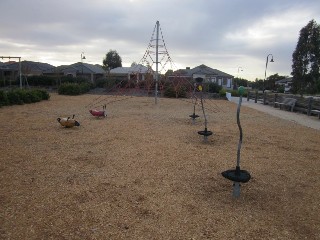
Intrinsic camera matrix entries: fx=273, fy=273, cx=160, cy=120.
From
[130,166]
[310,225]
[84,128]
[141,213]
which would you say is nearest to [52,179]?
[130,166]

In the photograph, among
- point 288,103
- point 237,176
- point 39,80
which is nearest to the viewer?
point 237,176

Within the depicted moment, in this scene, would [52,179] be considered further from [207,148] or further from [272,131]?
[272,131]

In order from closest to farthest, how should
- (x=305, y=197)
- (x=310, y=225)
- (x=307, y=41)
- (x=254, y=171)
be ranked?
(x=310, y=225), (x=305, y=197), (x=254, y=171), (x=307, y=41)

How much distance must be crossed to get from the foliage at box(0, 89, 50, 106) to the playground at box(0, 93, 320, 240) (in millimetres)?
9124

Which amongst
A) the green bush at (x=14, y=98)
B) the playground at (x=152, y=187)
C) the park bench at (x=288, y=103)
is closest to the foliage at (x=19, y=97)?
the green bush at (x=14, y=98)

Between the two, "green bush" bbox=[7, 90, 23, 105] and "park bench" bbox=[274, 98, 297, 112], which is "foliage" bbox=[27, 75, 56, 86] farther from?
"park bench" bbox=[274, 98, 297, 112]

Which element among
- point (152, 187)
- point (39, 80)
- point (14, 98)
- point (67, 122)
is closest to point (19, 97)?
point (14, 98)

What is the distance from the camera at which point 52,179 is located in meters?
5.18

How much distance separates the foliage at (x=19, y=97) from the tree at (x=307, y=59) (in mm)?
27354

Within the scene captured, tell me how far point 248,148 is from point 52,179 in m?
5.28

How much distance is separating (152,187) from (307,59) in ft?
107

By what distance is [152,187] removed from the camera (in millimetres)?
4953

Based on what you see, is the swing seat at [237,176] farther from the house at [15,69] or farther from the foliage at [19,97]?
the house at [15,69]

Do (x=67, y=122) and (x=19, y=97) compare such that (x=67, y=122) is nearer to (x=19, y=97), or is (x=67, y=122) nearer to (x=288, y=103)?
(x=19, y=97)
